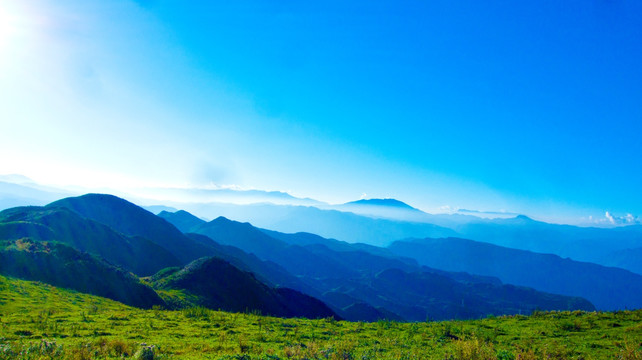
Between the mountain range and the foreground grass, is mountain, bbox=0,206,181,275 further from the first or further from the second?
the foreground grass

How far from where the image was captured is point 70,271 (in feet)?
144

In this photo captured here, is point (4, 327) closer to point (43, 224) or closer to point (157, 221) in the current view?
point (43, 224)

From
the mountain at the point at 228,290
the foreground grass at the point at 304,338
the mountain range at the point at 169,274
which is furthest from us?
the mountain at the point at 228,290

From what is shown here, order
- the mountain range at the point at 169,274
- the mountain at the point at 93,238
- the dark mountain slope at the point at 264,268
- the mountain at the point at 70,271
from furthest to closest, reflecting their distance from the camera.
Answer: the dark mountain slope at the point at 264,268
the mountain at the point at 93,238
the mountain range at the point at 169,274
the mountain at the point at 70,271

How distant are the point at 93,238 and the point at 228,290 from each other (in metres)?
48.0

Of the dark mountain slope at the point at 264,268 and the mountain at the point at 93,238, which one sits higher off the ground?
the mountain at the point at 93,238

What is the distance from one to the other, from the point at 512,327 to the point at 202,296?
46984 millimetres

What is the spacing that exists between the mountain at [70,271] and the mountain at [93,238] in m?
25.9

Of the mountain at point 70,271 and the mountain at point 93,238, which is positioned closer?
the mountain at point 70,271

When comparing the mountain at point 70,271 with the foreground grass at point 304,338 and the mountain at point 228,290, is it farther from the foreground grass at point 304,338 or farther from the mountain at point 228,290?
the foreground grass at point 304,338

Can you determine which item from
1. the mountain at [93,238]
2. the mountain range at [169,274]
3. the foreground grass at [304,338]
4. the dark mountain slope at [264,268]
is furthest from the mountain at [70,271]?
the dark mountain slope at [264,268]

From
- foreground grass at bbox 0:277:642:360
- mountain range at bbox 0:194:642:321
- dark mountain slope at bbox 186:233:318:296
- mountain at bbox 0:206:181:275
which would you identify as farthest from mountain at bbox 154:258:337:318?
dark mountain slope at bbox 186:233:318:296

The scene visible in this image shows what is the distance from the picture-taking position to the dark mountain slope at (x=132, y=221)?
118 meters

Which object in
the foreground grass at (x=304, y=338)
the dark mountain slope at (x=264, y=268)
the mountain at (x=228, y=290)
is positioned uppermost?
the foreground grass at (x=304, y=338)
